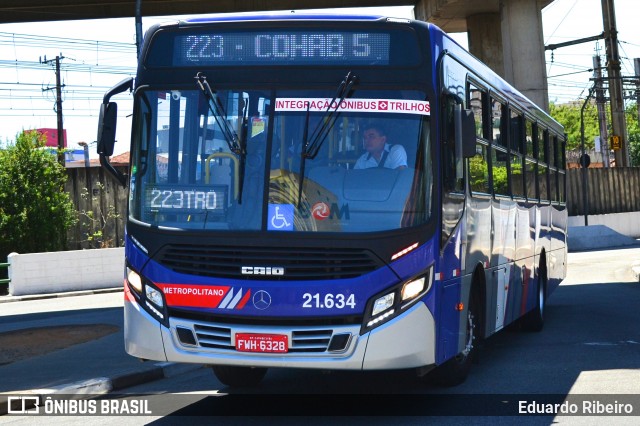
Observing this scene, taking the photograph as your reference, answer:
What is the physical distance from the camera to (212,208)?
905cm

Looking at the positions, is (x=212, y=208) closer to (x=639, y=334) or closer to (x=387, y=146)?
(x=387, y=146)

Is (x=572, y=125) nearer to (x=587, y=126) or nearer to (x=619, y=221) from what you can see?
(x=587, y=126)

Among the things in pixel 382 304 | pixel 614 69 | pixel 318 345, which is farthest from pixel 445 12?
pixel 318 345

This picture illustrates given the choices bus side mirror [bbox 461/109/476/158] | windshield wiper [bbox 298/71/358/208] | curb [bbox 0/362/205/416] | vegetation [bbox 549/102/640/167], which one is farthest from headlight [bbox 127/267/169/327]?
vegetation [bbox 549/102/640/167]

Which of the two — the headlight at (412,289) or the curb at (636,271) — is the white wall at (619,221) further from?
the headlight at (412,289)

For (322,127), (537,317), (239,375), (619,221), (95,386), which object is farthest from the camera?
(619,221)

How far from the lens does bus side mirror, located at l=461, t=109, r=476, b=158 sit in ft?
31.2

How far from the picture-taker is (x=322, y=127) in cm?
898

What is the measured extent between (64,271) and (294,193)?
26.1m

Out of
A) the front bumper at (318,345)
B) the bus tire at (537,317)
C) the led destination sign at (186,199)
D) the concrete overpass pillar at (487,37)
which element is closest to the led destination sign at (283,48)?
the led destination sign at (186,199)

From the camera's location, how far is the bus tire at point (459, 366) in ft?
34.3

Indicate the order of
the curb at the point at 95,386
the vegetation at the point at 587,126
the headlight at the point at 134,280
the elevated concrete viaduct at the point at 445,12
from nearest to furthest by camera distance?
the headlight at the point at 134,280
the curb at the point at 95,386
the elevated concrete viaduct at the point at 445,12
the vegetation at the point at 587,126

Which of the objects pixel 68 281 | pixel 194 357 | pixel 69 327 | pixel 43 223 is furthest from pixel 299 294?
pixel 43 223

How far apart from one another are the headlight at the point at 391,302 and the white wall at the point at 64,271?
85.0 feet
